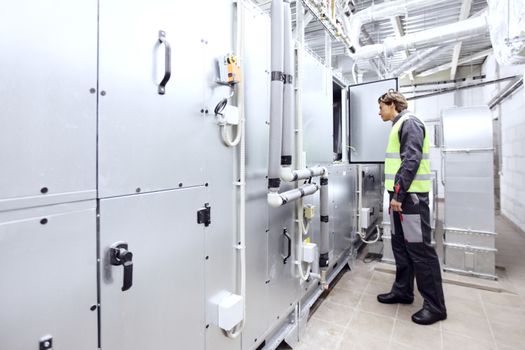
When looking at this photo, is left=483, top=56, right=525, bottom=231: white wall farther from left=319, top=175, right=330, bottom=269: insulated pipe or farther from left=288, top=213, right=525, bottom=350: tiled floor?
left=319, top=175, right=330, bottom=269: insulated pipe

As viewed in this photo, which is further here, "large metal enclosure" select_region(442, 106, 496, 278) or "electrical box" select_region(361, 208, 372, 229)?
"electrical box" select_region(361, 208, 372, 229)

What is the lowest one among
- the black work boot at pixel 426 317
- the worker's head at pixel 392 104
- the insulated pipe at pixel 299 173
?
the black work boot at pixel 426 317

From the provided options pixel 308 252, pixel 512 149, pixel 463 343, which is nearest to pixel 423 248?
pixel 463 343

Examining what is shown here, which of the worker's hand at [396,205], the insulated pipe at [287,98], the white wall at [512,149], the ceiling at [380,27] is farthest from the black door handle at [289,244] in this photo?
the white wall at [512,149]

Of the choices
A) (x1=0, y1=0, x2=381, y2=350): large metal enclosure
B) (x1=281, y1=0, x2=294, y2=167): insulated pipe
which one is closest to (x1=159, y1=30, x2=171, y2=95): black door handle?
(x1=0, y1=0, x2=381, y2=350): large metal enclosure

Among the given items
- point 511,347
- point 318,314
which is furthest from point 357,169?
point 511,347

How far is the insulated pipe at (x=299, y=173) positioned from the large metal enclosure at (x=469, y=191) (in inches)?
73.5

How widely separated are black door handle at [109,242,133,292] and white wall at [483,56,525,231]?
536 cm

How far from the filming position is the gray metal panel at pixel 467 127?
2825 millimetres

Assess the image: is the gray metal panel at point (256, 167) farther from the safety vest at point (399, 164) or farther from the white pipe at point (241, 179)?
the safety vest at point (399, 164)

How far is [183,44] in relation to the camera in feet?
3.31

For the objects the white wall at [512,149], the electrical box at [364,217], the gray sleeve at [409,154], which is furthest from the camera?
the white wall at [512,149]

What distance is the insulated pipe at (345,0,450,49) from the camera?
2.72m

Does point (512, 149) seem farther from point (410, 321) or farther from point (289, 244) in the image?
point (289, 244)
